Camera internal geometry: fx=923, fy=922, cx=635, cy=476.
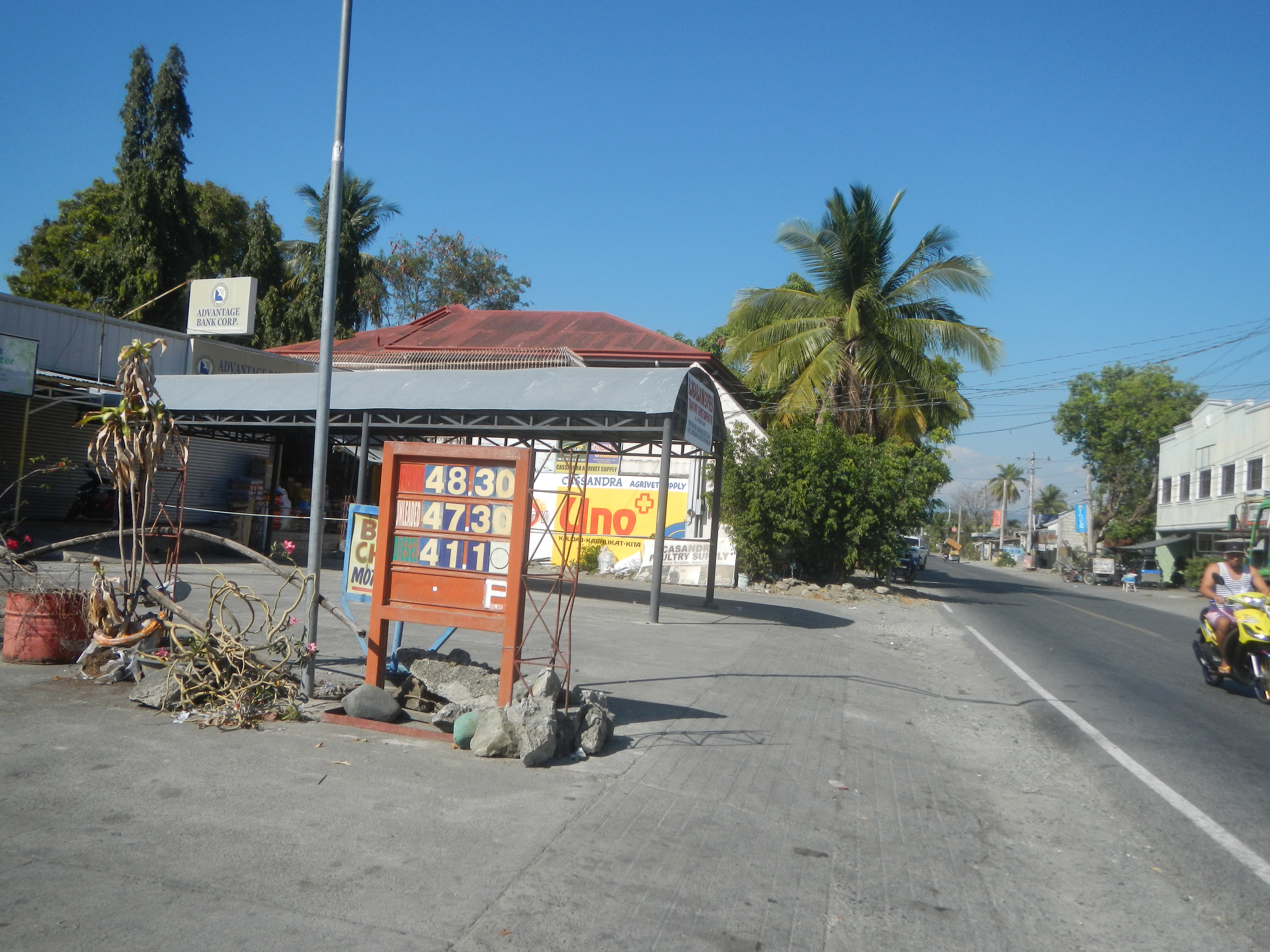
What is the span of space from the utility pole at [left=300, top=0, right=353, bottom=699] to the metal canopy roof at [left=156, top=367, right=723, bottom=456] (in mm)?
6842

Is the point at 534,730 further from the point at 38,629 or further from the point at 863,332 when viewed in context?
the point at 863,332

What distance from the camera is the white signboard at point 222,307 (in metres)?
22.8

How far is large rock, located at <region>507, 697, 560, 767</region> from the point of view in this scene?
19.7ft

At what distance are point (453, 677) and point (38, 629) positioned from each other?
386 cm

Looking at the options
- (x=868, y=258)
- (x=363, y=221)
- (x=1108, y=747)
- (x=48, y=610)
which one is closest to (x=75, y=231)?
(x=363, y=221)

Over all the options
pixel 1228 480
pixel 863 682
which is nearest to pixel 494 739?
pixel 863 682

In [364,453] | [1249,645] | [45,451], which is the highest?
[364,453]

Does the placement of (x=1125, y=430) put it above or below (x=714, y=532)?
above

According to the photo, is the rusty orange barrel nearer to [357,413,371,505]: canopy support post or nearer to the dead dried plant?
the dead dried plant

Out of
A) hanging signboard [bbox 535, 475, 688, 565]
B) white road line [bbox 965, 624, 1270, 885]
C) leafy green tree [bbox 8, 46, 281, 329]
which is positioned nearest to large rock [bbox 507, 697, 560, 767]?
white road line [bbox 965, 624, 1270, 885]

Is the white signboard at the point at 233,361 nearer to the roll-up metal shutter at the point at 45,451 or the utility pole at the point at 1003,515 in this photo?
the roll-up metal shutter at the point at 45,451

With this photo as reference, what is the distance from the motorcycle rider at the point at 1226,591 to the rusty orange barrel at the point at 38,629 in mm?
12141

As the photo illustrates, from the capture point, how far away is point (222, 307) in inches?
910

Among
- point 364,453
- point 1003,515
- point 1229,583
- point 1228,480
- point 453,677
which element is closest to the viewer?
point 453,677
